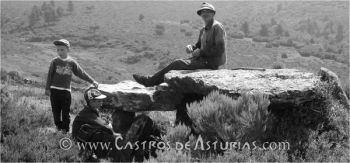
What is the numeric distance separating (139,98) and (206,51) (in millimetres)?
1636

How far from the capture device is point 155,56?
117ft

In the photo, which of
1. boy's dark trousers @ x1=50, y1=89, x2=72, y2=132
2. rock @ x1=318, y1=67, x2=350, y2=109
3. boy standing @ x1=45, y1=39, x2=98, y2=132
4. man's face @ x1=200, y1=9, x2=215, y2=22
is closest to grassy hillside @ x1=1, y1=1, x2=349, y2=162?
boy's dark trousers @ x1=50, y1=89, x2=72, y2=132

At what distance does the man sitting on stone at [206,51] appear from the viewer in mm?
8203

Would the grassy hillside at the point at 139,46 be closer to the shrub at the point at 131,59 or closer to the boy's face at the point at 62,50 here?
the shrub at the point at 131,59

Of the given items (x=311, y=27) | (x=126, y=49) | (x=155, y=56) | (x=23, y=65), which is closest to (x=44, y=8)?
(x=126, y=49)

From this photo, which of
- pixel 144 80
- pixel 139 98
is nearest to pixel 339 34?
pixel 144 80

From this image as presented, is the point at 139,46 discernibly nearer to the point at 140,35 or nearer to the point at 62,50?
the point at 140,35

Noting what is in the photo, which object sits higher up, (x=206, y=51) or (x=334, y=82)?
(x=206, y=51)

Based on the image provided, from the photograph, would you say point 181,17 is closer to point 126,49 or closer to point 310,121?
point 126,49

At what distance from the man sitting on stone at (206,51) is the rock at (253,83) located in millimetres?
355

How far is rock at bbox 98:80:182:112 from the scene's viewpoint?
804 cm

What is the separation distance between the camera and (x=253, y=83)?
727 centimetres

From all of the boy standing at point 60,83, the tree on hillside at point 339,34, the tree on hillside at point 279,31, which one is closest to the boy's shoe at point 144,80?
the boy standing at point 60,83

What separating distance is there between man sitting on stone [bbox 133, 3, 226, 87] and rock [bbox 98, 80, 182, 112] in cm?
38
